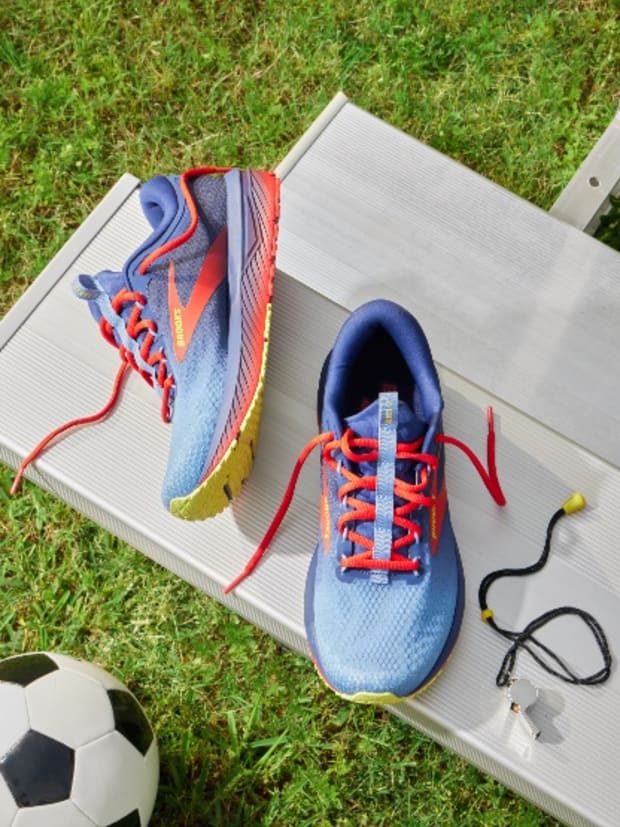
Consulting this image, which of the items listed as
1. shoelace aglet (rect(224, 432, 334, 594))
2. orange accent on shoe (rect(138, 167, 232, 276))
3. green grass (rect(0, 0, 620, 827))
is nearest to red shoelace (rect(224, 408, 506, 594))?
shoelace aglet (rect(224, 432, 334, 594))

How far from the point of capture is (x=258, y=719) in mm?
2064

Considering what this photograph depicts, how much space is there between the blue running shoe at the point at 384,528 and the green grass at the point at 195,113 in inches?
24.6

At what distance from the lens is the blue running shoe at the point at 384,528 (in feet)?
4.89

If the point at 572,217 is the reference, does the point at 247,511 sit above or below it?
below

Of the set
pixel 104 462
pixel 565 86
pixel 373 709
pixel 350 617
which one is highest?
pixel 565 86

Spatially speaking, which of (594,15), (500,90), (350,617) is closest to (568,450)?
(350,617)

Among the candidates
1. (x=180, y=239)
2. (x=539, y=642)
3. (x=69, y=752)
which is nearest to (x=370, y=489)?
(x=539, y=642)

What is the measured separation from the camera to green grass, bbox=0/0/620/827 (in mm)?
2166

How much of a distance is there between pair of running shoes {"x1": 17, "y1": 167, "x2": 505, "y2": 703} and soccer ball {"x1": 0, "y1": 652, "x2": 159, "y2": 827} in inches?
14.5

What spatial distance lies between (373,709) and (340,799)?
0.62ft

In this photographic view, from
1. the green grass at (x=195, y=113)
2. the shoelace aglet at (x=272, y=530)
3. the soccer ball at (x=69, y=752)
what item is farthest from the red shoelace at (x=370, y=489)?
the green grass at (x=195, y=113)

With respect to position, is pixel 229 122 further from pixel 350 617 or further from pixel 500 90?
pixel 350 617

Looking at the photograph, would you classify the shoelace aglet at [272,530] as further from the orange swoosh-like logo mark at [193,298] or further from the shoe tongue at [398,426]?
the orange swoosh-like logo mark at [193,298]

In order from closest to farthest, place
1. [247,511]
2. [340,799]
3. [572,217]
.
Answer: [247,511] < [340,799] < [572,217]
